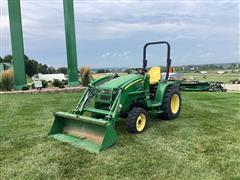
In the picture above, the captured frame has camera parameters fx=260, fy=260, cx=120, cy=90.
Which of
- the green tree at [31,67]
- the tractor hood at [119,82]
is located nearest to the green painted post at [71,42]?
the tractor hood at [119,82]

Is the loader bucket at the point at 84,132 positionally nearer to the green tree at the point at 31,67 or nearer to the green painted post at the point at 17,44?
the green painted post at the point at 17,44

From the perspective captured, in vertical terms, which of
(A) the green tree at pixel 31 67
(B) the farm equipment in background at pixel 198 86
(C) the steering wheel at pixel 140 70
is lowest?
(B) the farm equipment in background at pixel 198 86

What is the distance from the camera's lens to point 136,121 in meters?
4.47

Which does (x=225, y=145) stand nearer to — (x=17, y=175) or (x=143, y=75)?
(x=143, y=75)

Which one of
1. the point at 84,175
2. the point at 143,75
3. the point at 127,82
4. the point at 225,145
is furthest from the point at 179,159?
the point at 143,75

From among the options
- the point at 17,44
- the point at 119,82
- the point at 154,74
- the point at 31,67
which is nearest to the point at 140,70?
the point at 154,74

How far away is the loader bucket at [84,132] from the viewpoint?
380 cm

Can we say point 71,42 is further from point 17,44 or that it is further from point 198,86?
point 198,86

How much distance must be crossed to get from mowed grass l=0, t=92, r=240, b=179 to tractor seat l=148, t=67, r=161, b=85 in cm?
83

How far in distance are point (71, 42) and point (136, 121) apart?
9.11m

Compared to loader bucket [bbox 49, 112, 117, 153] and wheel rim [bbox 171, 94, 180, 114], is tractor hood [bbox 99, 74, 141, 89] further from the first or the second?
wheel rim [bbox 171, 94, 180, 114]

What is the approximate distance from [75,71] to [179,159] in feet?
33.7

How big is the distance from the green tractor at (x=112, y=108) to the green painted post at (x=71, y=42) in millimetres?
7854

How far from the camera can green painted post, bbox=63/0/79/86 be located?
12484 mm
